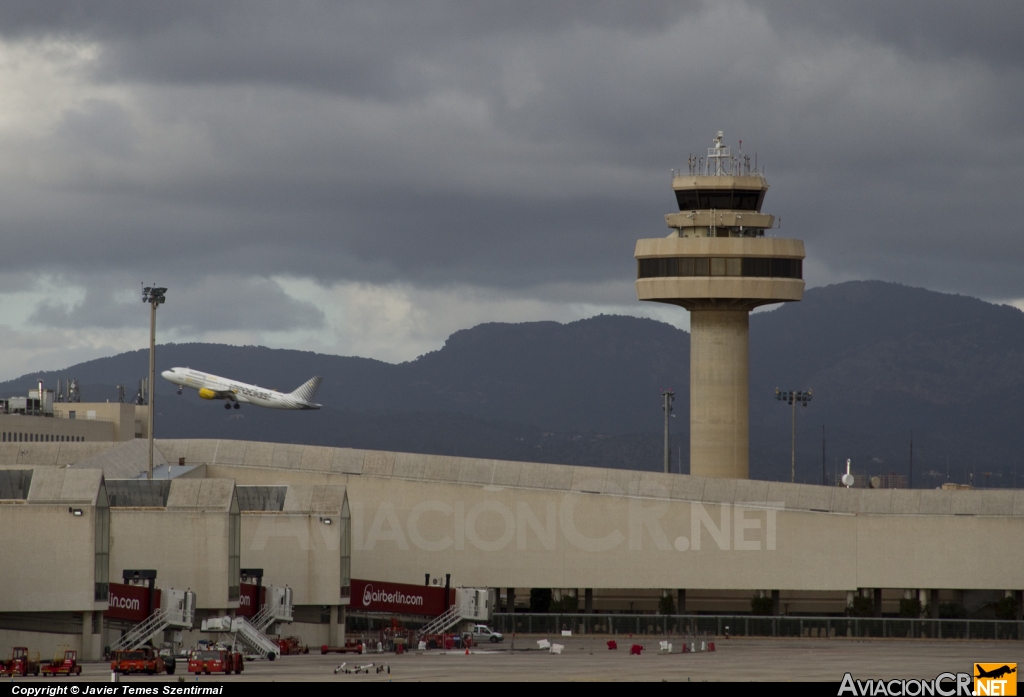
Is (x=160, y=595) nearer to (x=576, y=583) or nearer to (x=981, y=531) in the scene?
(x=576, y=583)

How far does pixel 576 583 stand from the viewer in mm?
122750

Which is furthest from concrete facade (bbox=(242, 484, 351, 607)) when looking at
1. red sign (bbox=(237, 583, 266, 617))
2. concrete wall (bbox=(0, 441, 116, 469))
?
concrete wall (bbox=(0, 441, 116, 469))

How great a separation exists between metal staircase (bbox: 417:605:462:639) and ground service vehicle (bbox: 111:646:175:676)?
112 ft

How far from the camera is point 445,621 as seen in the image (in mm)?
111125

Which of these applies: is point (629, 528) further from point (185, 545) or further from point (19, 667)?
point (19, 667)

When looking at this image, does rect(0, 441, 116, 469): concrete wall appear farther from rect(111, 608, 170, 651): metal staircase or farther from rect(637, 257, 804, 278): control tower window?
rect(637, 257, 804, 278): control tower window

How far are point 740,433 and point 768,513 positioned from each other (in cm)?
1859

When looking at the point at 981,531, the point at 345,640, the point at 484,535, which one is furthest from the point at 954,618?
the point at 345,640

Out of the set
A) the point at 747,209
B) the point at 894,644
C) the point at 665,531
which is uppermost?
the point at 747,209

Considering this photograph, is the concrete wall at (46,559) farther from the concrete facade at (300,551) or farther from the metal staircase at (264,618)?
the concrete facade at (300,551)

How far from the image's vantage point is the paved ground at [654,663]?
73.9 metres

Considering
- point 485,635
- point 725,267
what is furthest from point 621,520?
point 725,267

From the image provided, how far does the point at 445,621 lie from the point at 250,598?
16898 mm

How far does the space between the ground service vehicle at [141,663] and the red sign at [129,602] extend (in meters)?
11.1
